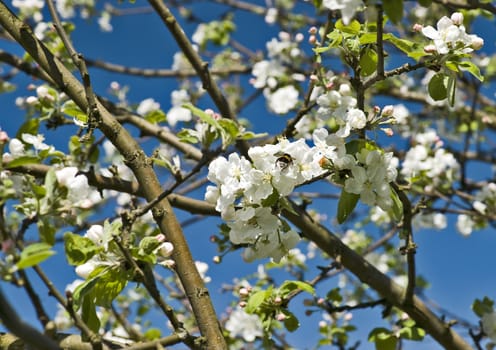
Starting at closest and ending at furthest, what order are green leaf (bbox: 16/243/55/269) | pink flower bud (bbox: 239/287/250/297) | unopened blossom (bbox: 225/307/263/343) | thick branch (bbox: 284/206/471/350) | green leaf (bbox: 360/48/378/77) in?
green leaf (bbox: 16/243/55/269) < green leaf (bbox: 360/48/378/77) < pink flower bud (bbox: 239/287/250/297) < thick branch (bbox: 284/206/471/350) < unopened blossom (bbox: 225/307/263/343)

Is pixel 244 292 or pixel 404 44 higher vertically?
pixel 404 44

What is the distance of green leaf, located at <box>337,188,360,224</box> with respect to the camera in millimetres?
1734

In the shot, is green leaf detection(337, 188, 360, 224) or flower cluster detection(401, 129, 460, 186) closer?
green leaf detection(337, 188, 360, 224)

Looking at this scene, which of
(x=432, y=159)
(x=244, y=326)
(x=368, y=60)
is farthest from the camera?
(x=432, y=159)

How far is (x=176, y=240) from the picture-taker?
192 cm

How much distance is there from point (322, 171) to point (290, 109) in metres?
2.30

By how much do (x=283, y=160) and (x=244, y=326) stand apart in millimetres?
2244

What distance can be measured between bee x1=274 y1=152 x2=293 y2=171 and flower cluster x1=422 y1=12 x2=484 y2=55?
52 cm

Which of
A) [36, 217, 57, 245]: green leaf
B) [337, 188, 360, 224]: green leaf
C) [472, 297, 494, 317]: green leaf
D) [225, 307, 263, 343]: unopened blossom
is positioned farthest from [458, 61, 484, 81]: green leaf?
[225, 307, 263, 343]: unopened blossom

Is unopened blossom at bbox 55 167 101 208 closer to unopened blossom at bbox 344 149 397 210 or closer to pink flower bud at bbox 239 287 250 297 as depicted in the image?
unopened blossom at bbox 344 149 397 210

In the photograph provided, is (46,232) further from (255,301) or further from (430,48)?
(430,48)

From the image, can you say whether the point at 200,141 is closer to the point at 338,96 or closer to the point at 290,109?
the point at 338,96

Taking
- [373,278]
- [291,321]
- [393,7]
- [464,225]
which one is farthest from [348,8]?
[464,225]

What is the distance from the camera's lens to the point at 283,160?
65.2 inches
